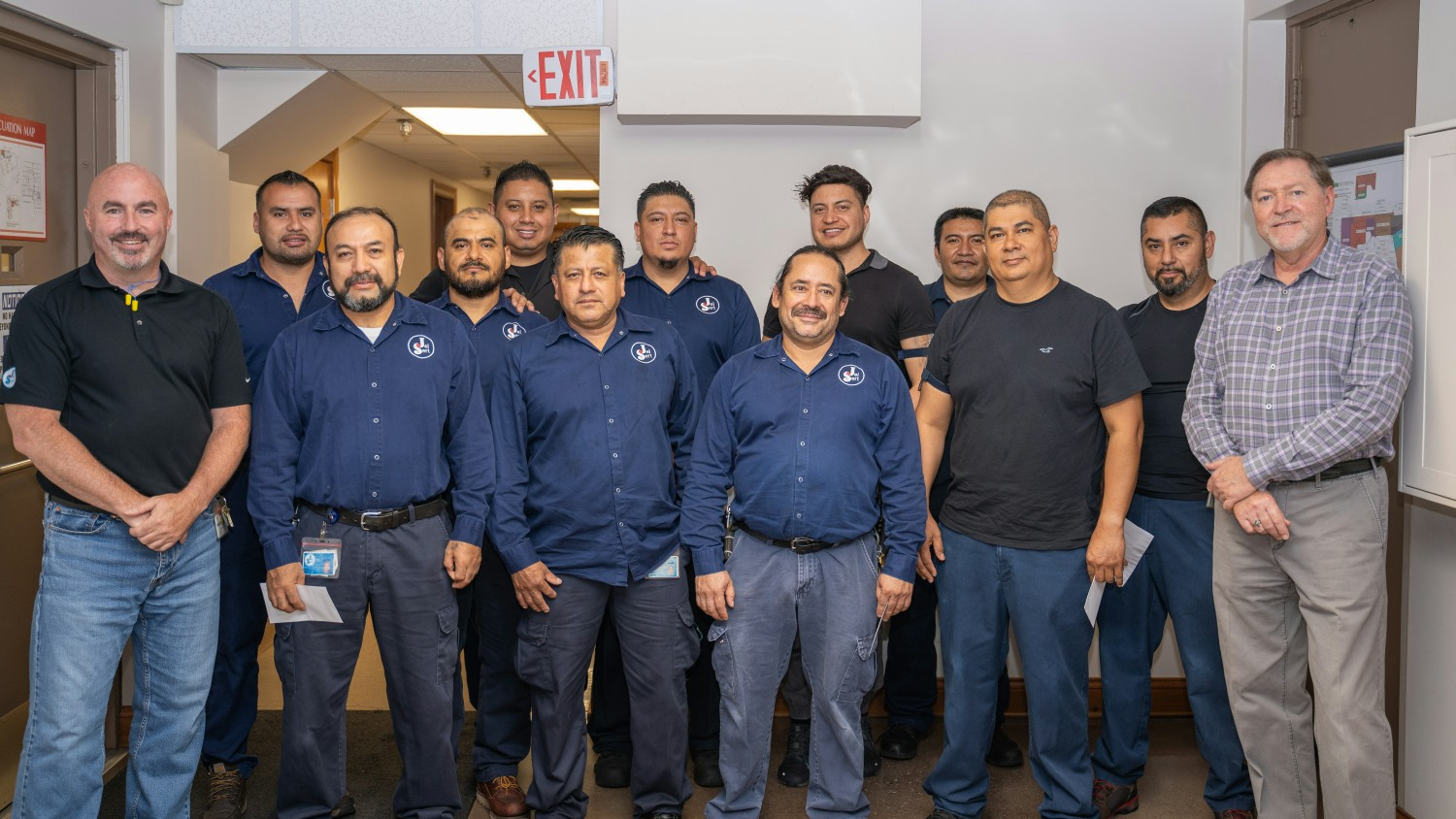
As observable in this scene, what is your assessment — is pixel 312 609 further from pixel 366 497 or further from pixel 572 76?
pixel 572 76

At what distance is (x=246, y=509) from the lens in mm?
3229

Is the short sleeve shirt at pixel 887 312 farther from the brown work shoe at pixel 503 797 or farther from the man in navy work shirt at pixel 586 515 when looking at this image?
the brown work shoe at pixel 503 797

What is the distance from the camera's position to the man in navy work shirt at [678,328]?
11.3ft

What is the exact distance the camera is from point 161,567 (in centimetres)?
262

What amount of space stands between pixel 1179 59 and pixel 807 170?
56.6 inches

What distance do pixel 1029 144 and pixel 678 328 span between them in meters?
1.59

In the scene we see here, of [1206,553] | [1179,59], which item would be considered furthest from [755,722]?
[1179,59]

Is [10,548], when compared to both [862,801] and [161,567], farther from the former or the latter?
[862,801]

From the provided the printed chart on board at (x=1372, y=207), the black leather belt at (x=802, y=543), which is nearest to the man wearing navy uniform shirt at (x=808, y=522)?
the black leather belt at (x=802, y=543)

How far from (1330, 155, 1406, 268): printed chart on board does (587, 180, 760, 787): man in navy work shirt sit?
6.11ft

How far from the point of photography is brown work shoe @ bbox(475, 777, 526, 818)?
10.3 ft

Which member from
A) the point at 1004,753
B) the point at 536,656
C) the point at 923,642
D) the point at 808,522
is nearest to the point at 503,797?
the point at 536,656

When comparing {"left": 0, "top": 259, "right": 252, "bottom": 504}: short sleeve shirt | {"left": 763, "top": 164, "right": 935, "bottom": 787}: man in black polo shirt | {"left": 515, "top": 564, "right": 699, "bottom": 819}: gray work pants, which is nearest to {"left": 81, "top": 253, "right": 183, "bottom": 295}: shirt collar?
{"left": 0, "top": 259, "right": 252, "bottom": 504}: short sleeve shirt

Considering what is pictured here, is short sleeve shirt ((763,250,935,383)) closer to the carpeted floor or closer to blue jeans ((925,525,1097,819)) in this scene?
blue jeans ((925,525,1097,819))
